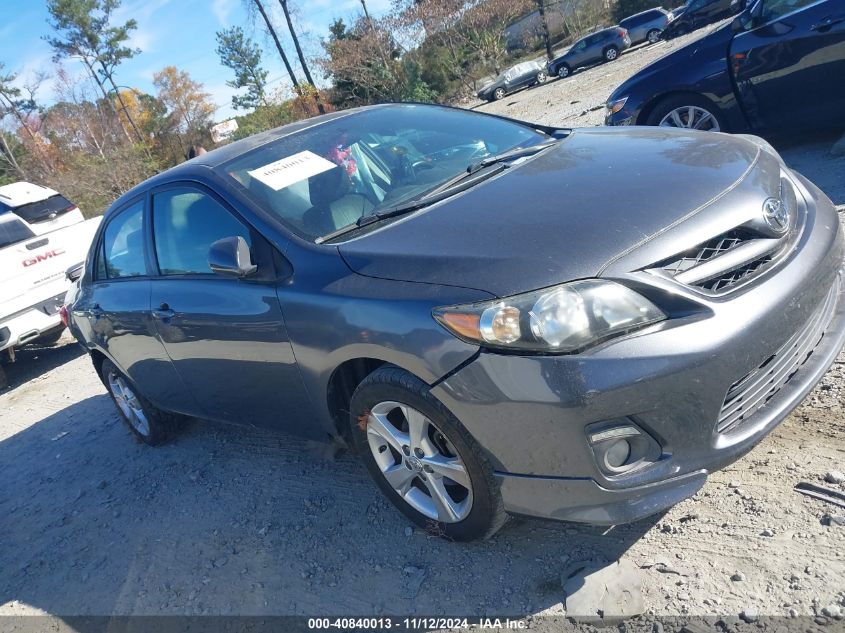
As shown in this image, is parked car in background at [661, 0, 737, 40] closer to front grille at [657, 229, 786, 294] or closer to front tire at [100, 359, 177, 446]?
front tire at [100, 359, 177, 446]

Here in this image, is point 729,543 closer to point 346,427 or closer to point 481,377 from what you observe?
point 481,377

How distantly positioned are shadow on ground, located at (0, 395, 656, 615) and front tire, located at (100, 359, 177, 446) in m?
0.12

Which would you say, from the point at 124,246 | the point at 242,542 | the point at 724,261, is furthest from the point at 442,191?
the point at 124,246

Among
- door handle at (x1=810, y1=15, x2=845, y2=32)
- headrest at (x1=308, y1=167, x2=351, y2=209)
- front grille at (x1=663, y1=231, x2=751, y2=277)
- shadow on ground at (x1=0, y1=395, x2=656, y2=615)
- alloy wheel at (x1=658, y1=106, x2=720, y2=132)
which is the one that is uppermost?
headrest at (x1=308, y1=167, x2=351, y2=209)

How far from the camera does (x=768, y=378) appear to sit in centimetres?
224

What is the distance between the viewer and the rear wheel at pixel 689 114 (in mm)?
5574

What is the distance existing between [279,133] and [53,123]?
131 feet

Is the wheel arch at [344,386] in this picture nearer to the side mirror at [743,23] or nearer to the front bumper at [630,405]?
the front bumper at [630,405]

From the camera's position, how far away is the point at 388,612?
2469 mm

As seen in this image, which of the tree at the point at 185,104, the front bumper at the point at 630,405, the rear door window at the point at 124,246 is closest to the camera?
the front bumper at the point at 630,405

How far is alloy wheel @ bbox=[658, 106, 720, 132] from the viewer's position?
5617 mm

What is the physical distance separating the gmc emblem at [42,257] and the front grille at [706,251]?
754 centimetres

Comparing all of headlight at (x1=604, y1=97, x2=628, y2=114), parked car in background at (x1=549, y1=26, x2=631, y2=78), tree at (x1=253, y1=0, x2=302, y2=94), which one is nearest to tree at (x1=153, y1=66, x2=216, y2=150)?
tree at (x1=253, y1=0, x2=302, y2=94)

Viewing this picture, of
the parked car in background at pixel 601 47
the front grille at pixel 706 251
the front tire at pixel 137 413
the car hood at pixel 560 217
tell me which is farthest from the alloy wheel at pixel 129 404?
the parked car in background at pixel 601 47
